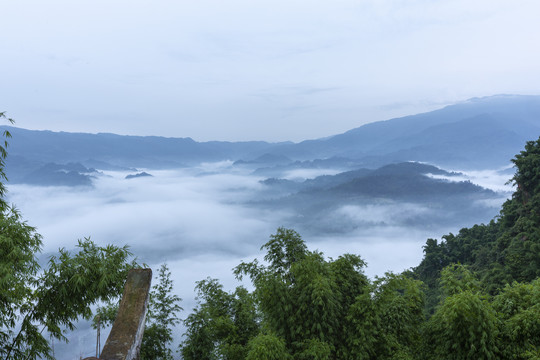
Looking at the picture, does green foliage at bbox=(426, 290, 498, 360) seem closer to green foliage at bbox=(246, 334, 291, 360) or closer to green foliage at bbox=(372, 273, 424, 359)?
green foliage at bbox=(372, 273, 424, 359)

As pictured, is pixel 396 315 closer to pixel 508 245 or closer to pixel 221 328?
pixel 221 328

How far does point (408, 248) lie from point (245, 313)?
17746 cm

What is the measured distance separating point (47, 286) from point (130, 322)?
15.5 ft

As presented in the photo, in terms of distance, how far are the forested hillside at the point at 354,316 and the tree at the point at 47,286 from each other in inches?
142

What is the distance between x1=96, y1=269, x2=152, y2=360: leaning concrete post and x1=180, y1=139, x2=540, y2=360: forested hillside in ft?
12.0

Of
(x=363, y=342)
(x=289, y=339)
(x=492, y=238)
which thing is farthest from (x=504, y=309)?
(x=492, y=238)

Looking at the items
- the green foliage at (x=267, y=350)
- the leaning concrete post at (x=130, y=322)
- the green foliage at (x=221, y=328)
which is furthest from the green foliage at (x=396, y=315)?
the leaning concrete post at (x=130, y=322)

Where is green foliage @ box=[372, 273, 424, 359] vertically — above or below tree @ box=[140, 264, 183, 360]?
above

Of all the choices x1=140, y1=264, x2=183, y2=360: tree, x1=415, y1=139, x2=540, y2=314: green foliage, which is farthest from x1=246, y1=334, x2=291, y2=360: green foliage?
x1=415, y1=139, x2=540, y2=314: green foliage

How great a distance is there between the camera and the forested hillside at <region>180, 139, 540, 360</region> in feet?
23.0

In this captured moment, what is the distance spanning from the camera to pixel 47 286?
7906 mm

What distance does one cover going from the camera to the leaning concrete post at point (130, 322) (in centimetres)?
412

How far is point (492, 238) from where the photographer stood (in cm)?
3947

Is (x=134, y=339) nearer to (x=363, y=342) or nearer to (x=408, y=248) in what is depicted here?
(x=363, y=342)
